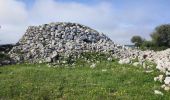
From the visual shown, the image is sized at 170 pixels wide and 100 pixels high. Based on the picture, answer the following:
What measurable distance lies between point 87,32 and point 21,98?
1221 inches

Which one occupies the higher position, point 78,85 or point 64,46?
point 64,46

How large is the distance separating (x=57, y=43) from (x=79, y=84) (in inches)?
849

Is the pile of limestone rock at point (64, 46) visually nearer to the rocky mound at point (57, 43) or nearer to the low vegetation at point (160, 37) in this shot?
the rocky mound at point (57, 43)

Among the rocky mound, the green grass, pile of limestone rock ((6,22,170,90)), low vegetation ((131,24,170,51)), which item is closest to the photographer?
the green grass

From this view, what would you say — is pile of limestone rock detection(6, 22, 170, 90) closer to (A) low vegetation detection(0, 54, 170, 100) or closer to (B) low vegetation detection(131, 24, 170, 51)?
(A) low vegetation detection(0, 54, 170, 100)

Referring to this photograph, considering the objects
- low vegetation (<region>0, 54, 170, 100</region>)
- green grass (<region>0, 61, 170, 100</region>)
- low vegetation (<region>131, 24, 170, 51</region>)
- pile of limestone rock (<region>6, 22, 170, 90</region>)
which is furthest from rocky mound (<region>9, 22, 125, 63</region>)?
low vegetation (<region>131, 24, 170, 51</region>)

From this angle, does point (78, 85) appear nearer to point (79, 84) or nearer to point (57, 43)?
point (79, 84)

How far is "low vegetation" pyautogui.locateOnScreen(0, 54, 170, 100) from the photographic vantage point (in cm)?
2980

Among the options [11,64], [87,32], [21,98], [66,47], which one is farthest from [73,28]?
[21,98]

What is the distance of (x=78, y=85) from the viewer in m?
32.2

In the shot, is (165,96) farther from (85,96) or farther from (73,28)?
(73,28)

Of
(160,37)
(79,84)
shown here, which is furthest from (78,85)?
(160,37)

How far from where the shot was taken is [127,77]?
33.8 meters

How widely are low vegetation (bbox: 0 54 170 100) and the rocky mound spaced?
32.4 feet
